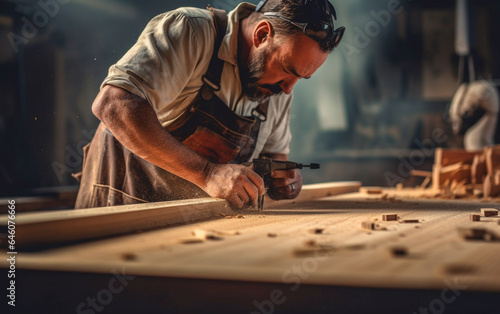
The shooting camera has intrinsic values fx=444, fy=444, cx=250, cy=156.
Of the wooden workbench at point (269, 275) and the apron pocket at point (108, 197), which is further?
the apron pocket at point (108, 197)

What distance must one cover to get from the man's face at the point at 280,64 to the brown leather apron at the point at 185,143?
0.51 ft

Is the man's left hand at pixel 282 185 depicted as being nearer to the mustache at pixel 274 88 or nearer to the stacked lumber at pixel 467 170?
the mustache at pixel 274 88

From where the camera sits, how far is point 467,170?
3.26 meters

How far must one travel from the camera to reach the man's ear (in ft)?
6.52

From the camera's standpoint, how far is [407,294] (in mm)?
805

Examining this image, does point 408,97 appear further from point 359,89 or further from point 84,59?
point 84,59

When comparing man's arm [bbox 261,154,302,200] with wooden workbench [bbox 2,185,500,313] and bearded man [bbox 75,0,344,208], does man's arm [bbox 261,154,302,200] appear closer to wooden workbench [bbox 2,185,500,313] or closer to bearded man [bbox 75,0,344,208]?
bearded man [bbox 75,0,344,208]

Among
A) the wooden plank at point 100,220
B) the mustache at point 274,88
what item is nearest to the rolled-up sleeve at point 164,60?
the mustache at point 274,88

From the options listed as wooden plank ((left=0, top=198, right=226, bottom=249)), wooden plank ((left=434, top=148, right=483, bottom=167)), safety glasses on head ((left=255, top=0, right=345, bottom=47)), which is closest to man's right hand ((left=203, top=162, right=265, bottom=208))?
wooden plank ((left=0, top=198, right=226, bottom=249))

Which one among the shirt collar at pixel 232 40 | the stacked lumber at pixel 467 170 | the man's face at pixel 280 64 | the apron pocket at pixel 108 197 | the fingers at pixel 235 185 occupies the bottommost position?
the stacked lumber at pixel 467 170

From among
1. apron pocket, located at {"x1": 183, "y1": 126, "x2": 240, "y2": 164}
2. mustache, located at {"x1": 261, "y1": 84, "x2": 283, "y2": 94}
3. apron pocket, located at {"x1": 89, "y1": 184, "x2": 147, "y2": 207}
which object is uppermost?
mustache, located at {"x1": 261, "y1": 84, "x2": 283, "y2": 94}

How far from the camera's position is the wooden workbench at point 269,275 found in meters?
0.73

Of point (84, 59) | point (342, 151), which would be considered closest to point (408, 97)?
point (342, 151)

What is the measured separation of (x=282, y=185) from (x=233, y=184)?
57 centimetres
